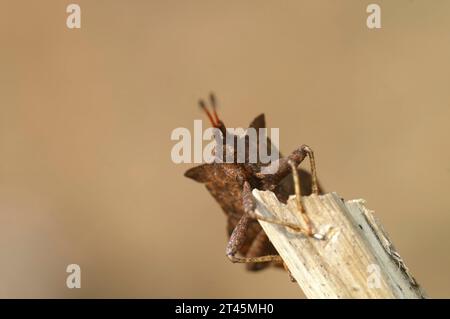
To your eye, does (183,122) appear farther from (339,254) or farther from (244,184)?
(339,254)

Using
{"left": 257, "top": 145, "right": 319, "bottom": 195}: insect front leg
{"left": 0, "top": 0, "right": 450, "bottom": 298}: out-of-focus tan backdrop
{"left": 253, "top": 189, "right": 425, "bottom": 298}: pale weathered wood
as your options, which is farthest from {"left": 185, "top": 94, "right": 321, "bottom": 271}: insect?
{"left": 0, "top": 0, "right": 450, "bottom": 298}: out-of-focus tan backdrop

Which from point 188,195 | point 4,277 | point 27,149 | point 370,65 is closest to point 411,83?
point 370,65

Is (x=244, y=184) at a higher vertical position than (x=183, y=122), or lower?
lower

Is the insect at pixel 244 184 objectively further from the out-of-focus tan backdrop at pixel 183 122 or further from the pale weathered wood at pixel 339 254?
the out-of-focus tan backdrop at pixel 183 122

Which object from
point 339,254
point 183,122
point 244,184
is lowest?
point 339,254

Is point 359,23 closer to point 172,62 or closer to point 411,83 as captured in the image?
point 411,83

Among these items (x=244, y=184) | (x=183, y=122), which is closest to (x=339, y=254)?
(x=244, y=184)

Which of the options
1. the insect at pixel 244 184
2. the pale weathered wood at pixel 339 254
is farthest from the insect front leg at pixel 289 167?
the pale weathered wood at pixel 339 254
